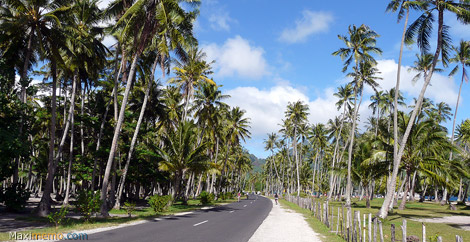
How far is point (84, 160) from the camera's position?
25.0m

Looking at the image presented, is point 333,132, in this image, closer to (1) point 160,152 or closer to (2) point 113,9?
(1) point 160,152

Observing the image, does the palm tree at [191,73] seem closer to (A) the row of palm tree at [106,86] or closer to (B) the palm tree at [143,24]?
(A) the row of palm tree at [106,86]

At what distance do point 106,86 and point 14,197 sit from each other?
12.3 metres

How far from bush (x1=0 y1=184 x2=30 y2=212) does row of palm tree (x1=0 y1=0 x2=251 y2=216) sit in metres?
1.02

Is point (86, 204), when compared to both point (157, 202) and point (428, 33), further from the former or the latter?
point (428, 33)

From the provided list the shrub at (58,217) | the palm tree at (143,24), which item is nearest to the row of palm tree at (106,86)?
the palm tree at (143,24)

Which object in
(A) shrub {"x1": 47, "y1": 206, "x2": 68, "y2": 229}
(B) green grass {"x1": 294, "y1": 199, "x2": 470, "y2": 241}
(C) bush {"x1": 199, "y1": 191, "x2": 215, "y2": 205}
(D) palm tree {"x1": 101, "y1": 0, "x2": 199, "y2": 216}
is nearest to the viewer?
(A) shrub {"x1": 47, "y1": 206, "x2": 68, "y2": 229}

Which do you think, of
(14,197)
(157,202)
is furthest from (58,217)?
(14,197)

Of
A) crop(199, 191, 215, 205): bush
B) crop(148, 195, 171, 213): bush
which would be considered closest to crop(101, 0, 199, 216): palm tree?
crop(148, 195, 171, 213): bush

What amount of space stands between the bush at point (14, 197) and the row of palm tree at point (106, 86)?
1021 millimetres

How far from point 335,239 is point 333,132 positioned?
47339mm

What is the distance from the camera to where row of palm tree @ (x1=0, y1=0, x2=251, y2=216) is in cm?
1641

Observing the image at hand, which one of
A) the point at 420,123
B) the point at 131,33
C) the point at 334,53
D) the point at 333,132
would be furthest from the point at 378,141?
the point at 333,132

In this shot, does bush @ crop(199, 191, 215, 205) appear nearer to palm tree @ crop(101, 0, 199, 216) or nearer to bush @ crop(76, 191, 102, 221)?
palm tree @ crop(101, 0, 199, 216)
